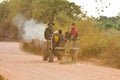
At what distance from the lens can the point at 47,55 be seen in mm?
24156

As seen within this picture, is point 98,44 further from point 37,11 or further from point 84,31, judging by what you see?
point 37,11

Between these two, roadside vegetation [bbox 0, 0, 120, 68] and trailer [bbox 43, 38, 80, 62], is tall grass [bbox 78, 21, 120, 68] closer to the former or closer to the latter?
roadside vegetation [bbox 0, 0, 120, 68]

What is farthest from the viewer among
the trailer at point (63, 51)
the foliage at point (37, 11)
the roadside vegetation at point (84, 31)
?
the foliage at point (37, 11)

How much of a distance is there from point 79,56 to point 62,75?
34.5 ft

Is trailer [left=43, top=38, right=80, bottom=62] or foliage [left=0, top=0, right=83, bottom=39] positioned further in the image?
foliage [left=0, top=0, right=83, bottom=39]

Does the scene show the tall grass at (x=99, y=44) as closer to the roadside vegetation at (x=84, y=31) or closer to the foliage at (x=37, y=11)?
the roadside vegetation at (x=84, y=31)

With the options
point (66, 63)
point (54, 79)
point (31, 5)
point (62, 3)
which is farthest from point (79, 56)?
point (31, 5)

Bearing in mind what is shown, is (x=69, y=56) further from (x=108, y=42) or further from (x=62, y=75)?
(x=62, y=75)

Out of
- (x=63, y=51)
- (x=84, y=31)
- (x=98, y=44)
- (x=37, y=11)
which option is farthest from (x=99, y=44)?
(x=37, y=11)

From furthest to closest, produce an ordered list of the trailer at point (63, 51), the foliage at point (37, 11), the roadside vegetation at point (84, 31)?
the foliage at point (37, 11)
the roadside vegetation at point (84, 31)
the trailer at point (63, 51)

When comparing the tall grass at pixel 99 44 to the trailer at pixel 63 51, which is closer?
the tall grass at pixel 99 44

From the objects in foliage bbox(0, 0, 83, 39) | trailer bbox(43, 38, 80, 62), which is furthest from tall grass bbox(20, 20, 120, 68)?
foliage bbox(0, 0, 83, 39)

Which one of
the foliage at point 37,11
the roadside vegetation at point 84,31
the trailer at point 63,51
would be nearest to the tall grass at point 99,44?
the roadside vegetation at point 84,31

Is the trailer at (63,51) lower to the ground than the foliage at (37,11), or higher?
lower
